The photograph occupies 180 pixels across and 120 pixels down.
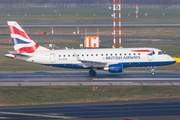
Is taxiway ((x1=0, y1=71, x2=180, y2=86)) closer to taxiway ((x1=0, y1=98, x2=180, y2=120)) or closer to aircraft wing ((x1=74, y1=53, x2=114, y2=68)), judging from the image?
aircraft wing ((x1=74, y1=53, x2=114, y2=68))

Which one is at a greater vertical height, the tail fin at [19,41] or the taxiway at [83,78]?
the tail fin at [19,41]

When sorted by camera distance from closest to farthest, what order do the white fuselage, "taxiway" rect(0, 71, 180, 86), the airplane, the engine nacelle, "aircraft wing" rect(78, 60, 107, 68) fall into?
"taxiway" rect(0, 71, 180, 86) < the engine nacelle < "aircraft wing" rect(78, 60, 107, 68) < the airplane < the white fuselage

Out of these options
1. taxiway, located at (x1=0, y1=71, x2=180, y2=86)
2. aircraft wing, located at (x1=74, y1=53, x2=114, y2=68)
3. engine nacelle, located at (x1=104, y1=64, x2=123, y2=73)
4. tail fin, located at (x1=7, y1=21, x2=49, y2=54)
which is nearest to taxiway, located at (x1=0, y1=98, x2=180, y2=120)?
taxiway, located at (x1=0, y1=71, x2=180, y2=86)

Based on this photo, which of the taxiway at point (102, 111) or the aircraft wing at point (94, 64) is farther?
the aircraft wing at point (94, 64)

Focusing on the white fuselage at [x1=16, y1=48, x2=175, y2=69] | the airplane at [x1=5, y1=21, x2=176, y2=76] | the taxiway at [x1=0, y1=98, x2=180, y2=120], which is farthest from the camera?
the white fuselage at [x1=16, y1=48, x2=175, y2=69]

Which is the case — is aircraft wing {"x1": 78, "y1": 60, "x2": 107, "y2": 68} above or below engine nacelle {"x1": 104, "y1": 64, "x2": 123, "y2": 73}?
above

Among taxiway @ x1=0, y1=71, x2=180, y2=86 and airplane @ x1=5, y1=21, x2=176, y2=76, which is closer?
taxiway @ x1=0, y1=71, x2=180, y2=86

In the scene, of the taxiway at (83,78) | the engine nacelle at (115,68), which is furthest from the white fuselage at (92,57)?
the taxiway at (83,78)

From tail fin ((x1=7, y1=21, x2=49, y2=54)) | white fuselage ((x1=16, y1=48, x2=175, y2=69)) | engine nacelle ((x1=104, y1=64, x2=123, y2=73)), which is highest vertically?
tail fin ((x1=7, y1=21, x2=49, y2=54))

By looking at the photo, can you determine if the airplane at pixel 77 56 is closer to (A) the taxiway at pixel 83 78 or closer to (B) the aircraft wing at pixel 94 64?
(B) the aircraft wing at pixel 94 64

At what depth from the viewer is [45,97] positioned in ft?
117

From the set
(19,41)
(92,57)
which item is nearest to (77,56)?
(92,57)

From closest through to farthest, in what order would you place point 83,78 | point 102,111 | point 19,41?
point 102,111 < point 83,78 < point 19,41

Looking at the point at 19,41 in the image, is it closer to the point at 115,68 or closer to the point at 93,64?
the point at 93,64
